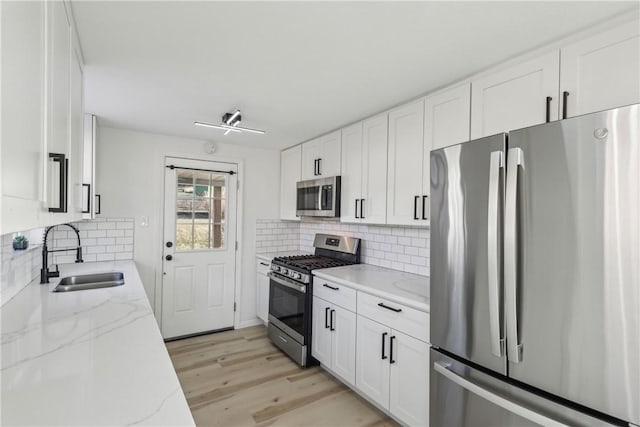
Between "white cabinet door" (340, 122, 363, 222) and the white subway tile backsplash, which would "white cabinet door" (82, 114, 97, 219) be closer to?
the white subway tile backsplash

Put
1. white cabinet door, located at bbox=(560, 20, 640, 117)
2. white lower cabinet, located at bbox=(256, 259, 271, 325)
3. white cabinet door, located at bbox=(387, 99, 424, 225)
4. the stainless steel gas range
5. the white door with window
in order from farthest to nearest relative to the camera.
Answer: white lower cabinet, located at bbox=(256, 259, 271, 325)
the white door with window
the stainless steel gas range
white cabinet door, located at bbox=(387, 99, 424, 225)
white cabinet door, located at bbox=(560, 20, 640, 117)

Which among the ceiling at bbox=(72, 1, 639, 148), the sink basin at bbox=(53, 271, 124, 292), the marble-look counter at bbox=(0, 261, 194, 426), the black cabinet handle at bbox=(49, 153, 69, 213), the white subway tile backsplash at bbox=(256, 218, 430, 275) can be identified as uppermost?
the ceiling at bbox=(72, 1, 639, 148)

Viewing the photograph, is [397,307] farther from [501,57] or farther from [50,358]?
[50,358]

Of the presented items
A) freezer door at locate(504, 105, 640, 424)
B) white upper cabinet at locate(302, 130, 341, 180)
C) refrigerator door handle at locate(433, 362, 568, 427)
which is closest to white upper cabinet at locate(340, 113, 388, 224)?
white upper cabinet at locate(302, 130, 341, 180)

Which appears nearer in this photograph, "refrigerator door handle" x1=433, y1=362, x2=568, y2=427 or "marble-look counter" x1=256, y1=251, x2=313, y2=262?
"refrigerator door handle" x1=433, y1=362, x2=568, y2=427

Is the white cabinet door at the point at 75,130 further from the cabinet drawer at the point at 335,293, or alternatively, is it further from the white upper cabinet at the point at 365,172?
the white upper cabinet at the point at 365,172

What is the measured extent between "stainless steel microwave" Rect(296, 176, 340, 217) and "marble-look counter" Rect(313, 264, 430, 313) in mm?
570

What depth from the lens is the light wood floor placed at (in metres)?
2.26

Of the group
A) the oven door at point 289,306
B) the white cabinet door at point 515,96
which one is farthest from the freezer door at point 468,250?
the oven door at point 289,306

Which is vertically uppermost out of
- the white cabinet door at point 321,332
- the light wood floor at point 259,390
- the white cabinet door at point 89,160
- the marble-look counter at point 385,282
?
the white cabinet door at point 89,160

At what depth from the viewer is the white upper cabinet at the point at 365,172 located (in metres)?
2.60

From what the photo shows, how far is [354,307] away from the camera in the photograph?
8.02 ft

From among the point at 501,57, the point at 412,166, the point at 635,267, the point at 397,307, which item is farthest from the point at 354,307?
the point at 501,57

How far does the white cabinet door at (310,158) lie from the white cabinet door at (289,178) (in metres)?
0.10
